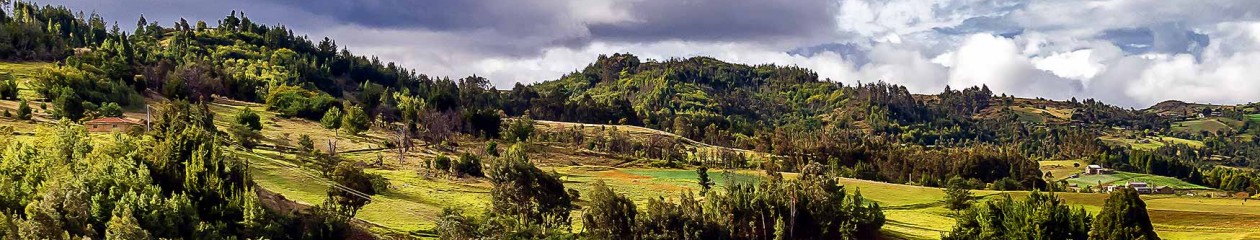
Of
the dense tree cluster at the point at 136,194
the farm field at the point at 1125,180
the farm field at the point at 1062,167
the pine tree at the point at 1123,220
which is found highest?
the farm field at the point at 1062,167

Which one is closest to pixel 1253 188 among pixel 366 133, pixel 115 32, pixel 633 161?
pixel 633 161

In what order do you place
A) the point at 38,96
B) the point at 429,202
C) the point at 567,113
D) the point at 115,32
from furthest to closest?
the point at 567,113
the point at 115,32
the point at 38,96
the point at 429,202

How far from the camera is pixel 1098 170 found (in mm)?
131500

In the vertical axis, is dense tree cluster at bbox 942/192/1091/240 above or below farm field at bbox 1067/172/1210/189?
below

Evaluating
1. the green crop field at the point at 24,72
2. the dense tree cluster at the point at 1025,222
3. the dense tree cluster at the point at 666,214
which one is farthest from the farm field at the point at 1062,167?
the green crop field at the point at 24,72

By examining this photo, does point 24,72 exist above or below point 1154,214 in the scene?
above

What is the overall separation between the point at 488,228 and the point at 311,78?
127m

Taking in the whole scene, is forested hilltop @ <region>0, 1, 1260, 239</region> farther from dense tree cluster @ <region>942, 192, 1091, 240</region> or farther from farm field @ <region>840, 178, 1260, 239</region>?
farm field @ <region>840, 178, 1260, 239</region>

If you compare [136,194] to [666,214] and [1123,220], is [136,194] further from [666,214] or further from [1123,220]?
[1123,220]

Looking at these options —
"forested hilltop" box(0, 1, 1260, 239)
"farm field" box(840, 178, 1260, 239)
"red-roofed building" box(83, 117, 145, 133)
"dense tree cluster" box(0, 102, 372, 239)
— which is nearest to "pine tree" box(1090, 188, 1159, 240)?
"forested hilltop" box(0, 1, 1260, 239)

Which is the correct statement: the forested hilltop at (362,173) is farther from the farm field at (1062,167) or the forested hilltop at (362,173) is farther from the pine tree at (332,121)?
the farm field at (1062,167)

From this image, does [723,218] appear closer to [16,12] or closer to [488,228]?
[488,228]

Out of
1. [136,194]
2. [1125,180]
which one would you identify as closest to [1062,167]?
[1125,180]

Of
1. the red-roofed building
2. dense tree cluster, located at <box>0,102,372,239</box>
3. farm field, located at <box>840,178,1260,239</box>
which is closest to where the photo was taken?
dense tree cluster, located at <box>0,102,372,239</box>
